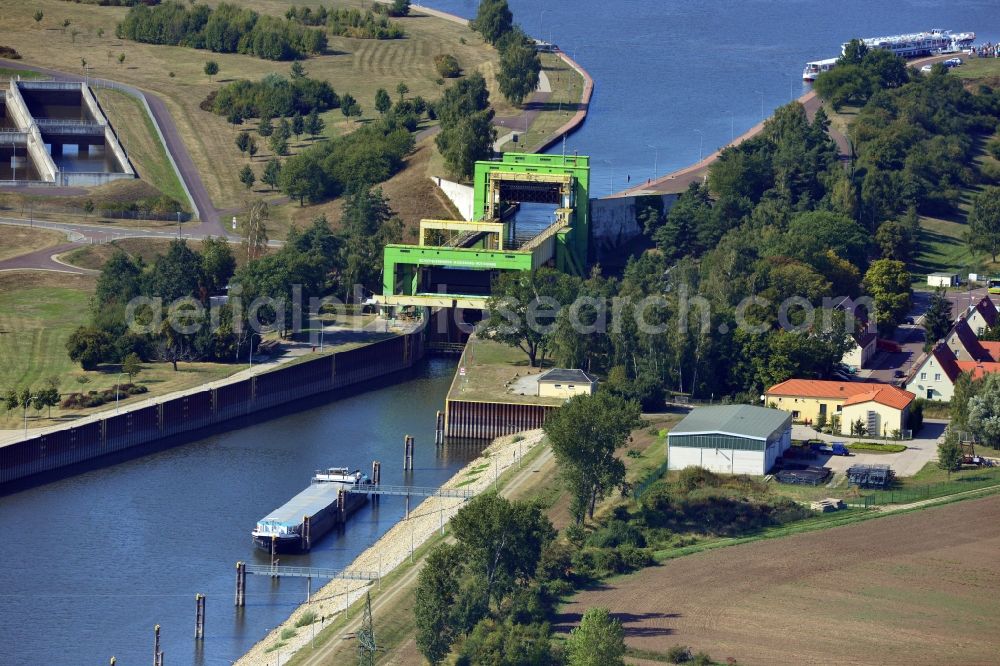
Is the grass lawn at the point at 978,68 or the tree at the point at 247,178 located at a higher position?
the grass lawn at the point at 978,68

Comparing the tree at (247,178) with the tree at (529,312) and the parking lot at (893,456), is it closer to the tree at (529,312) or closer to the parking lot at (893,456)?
the tree at (529,312)

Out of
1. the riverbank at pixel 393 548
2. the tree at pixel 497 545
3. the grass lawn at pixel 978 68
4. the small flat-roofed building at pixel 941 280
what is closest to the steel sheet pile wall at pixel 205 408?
the riverbank at pixel 393 548

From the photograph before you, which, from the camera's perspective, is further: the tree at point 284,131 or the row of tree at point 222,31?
the row of tree at point 222,31

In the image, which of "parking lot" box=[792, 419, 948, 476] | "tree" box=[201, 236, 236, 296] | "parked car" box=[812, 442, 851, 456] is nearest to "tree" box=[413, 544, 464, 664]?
"parking lot" box=[792, 419, 948, 476]

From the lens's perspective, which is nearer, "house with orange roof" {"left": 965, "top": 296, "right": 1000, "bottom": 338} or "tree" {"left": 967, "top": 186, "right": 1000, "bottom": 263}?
"house with orange roof" {"left": 965, "top": 296, "right": 1000, "bottom": 338}

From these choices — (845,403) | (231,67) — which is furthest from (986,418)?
(231,67)

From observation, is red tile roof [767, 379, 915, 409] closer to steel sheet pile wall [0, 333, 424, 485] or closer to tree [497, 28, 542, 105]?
steel sheet pile wall [0, 333, 424, 485]

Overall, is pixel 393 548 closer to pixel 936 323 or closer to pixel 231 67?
pixel 936 323
